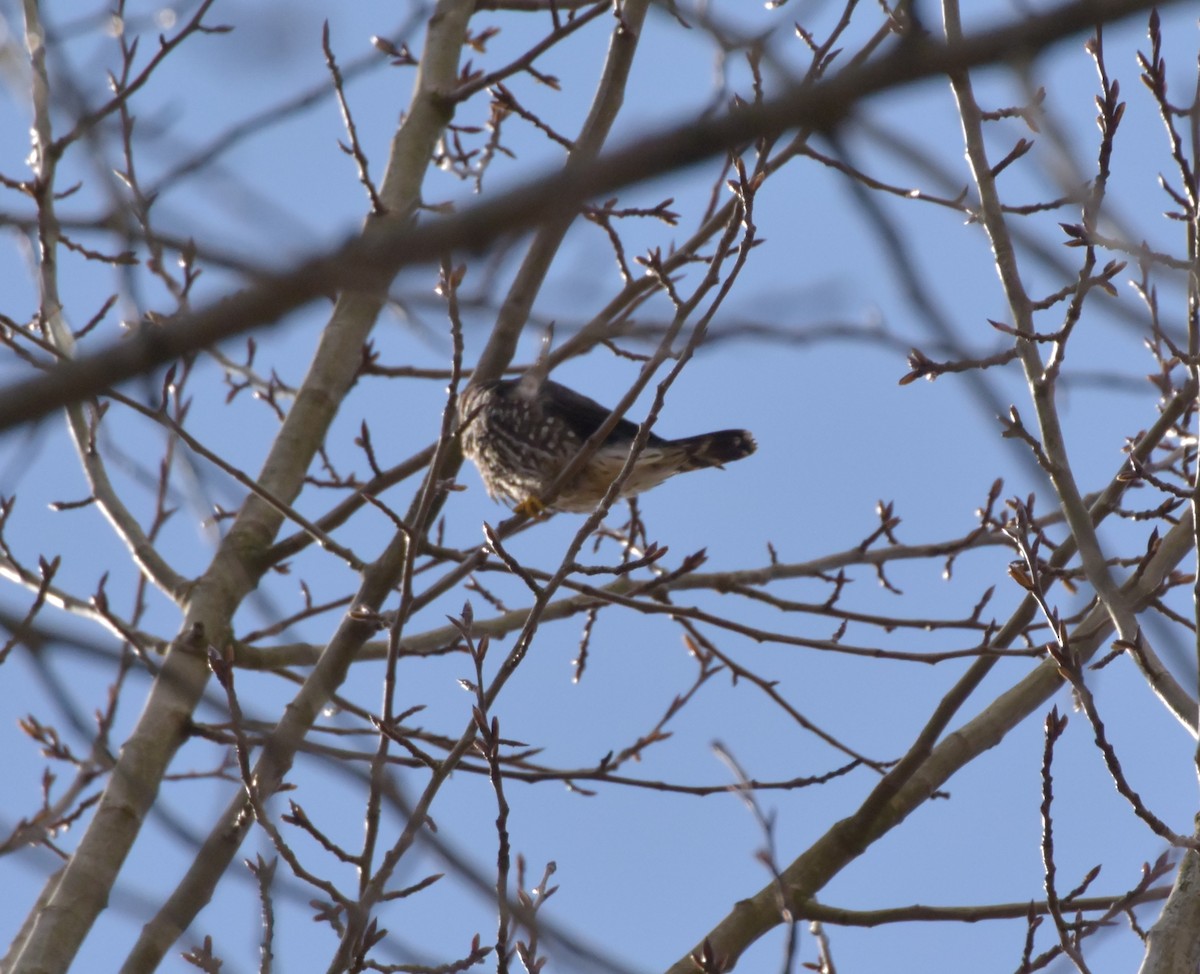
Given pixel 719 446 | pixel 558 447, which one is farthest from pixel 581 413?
pixel 719 446

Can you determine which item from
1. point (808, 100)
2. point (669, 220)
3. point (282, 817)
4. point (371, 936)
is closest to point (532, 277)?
point (669, 220)

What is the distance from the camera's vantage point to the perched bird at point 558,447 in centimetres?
531

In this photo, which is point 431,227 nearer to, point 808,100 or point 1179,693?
point 808,100

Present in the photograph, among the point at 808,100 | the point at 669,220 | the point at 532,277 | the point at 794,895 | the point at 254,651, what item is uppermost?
the point at 669,220

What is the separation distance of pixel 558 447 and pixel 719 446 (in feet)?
2.71

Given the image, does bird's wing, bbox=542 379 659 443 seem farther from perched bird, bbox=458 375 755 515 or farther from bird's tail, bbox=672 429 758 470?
bird's tail, bbox=672 429 758 470

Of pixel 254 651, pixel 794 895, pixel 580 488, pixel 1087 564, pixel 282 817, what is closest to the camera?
pixel 1087 564

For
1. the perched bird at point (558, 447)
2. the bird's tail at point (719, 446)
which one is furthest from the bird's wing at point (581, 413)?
the bird's tail at point (719, 446)

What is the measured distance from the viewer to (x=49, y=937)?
3.26 metres

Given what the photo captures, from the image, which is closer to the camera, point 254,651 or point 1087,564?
point 1087,564

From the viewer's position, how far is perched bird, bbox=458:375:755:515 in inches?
209

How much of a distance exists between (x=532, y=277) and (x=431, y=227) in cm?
344

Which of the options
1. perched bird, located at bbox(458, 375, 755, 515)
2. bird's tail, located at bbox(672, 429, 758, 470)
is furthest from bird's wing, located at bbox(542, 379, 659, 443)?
bird's tail, located at bbox(672, 429, 758, 470)

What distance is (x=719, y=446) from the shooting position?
5.31 metres
